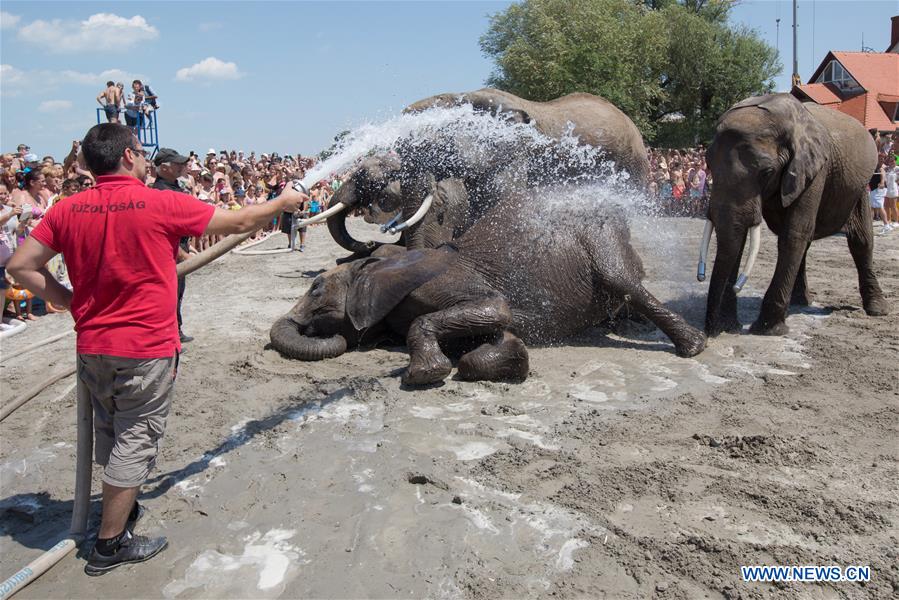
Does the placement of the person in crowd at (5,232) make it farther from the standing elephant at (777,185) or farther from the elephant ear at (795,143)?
the elephant ear at (795,143)

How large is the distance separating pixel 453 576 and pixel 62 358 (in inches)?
198

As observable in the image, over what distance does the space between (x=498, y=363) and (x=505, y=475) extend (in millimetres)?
1556

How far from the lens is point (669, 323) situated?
246 inches

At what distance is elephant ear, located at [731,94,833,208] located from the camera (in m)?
6.45

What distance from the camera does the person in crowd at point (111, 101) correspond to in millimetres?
15828

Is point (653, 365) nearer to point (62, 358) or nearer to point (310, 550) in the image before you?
point (310, 550)

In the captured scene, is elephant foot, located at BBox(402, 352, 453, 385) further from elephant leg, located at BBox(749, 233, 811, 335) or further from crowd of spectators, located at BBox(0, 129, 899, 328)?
elephant leg, located at BBox(749, 233, 811, 335)

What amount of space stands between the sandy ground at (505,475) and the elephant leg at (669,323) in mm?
136

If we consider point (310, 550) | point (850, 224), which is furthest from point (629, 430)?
point (850, 224)

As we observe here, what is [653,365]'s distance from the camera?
19.6 ft

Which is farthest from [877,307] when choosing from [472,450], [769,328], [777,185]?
[472,450]

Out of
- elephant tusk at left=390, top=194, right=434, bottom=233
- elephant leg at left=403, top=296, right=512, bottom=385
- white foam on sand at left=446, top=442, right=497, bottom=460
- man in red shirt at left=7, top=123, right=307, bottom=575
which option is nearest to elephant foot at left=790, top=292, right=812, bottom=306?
elephant leg at left=403, top=296, right=512, bottom=385

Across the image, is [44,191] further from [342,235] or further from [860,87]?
[860,87]

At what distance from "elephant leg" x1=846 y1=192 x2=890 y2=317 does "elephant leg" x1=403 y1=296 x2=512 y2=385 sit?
4.33 metres
